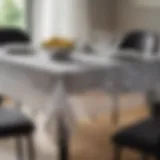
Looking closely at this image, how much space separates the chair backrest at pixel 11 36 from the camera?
11.4 feet

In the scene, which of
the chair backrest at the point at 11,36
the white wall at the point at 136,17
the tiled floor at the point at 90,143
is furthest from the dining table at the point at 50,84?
A: the white wall at the point at 136,17

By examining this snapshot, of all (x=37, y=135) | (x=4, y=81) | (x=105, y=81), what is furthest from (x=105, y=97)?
(x=37, y=135)

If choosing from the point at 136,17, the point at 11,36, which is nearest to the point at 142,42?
the point at 11,36

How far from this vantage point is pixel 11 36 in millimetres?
3512

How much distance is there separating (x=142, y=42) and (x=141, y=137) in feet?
4.96

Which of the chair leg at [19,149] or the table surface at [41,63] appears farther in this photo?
the chair leg at [19,149]

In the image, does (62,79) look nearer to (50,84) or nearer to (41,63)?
(50,84)

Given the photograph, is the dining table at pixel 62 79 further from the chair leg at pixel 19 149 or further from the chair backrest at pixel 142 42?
the chair backrest at pixel 142 42

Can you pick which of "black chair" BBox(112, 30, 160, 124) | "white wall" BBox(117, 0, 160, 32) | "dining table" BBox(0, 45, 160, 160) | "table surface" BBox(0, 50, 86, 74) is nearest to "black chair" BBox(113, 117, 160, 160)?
"dining table" BBox(0, 45, 160, 160)

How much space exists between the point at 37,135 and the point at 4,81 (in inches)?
40.0

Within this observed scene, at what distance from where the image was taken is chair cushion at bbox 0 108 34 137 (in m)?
2.46

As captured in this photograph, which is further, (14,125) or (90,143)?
(90,143)

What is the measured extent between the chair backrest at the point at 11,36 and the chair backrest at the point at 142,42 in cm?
75

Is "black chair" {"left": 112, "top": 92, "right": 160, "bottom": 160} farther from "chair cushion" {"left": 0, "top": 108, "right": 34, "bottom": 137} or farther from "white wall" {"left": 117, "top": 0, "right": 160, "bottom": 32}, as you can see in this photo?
"white wall" {"left": 117, "top": 0, "right": 160, "bottom": 32}
